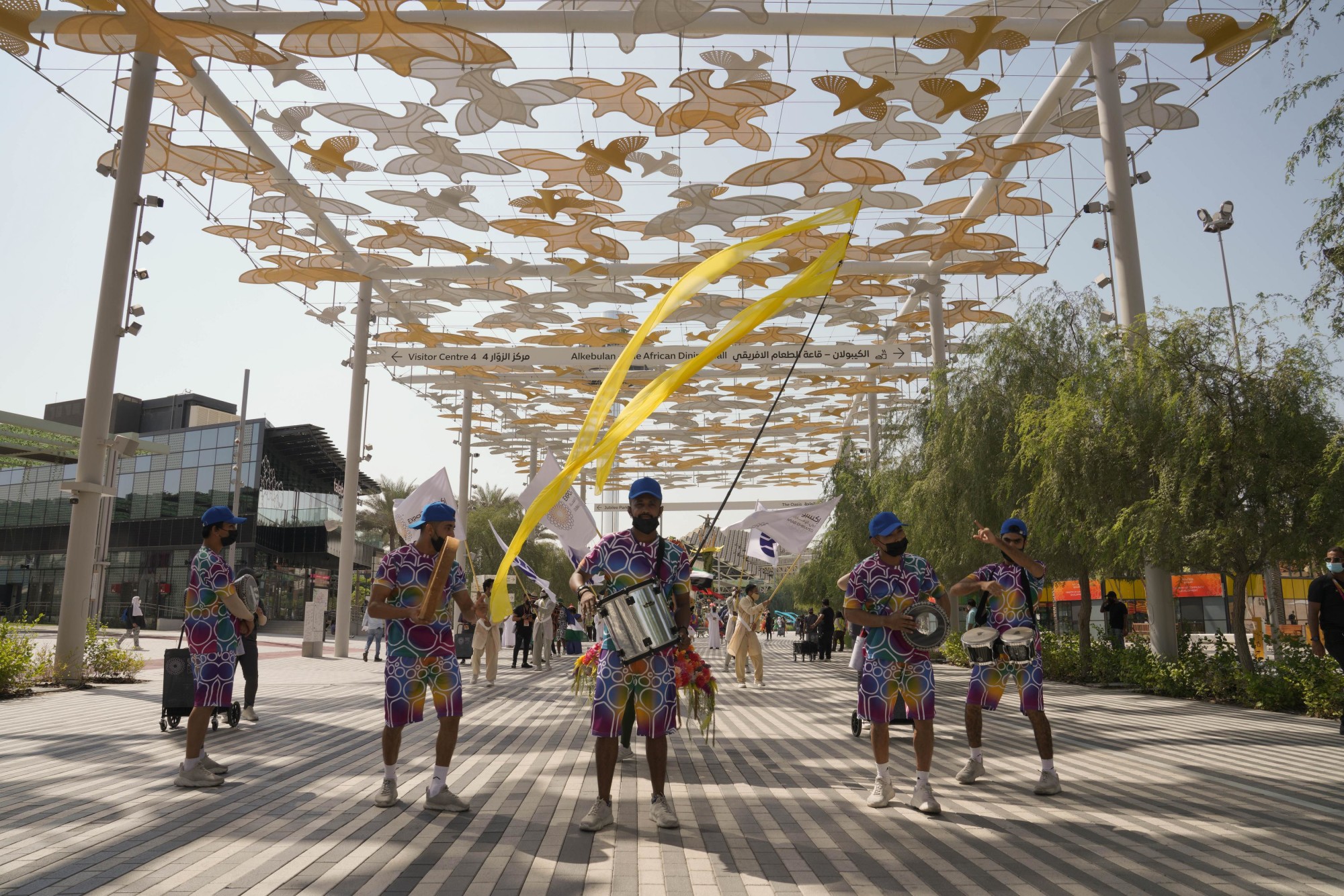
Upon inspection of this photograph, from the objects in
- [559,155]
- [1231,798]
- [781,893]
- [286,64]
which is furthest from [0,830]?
[559,155]

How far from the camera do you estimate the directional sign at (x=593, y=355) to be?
27016 mm

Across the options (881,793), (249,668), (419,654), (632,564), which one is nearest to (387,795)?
(419,654)

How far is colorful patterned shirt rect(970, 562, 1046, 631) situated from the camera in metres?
6.62

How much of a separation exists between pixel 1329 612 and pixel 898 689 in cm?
582

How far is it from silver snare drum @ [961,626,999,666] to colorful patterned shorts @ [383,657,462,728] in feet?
11.2

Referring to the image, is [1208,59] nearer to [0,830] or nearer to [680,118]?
[680,118]

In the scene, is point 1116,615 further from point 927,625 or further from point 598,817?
point 598,817

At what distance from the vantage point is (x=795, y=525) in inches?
783

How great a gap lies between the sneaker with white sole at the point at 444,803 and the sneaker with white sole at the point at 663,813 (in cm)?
115

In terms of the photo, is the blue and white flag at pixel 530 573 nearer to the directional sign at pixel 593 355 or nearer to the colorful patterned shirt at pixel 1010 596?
the colorful patterned shirt at pixel 1010 596

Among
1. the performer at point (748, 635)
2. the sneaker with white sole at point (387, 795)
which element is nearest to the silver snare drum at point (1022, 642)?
the sneaker with white sole at point (387, 795)

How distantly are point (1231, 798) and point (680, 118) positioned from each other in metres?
11.7

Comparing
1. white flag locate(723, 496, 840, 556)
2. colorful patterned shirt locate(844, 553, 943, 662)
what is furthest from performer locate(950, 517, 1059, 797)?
white flag locate(723, 496, 840, 556)

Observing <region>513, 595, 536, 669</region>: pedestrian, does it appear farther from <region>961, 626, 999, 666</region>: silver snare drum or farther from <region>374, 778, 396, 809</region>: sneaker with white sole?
<region>961, 626, 999, 666</region>: silver snare drum
